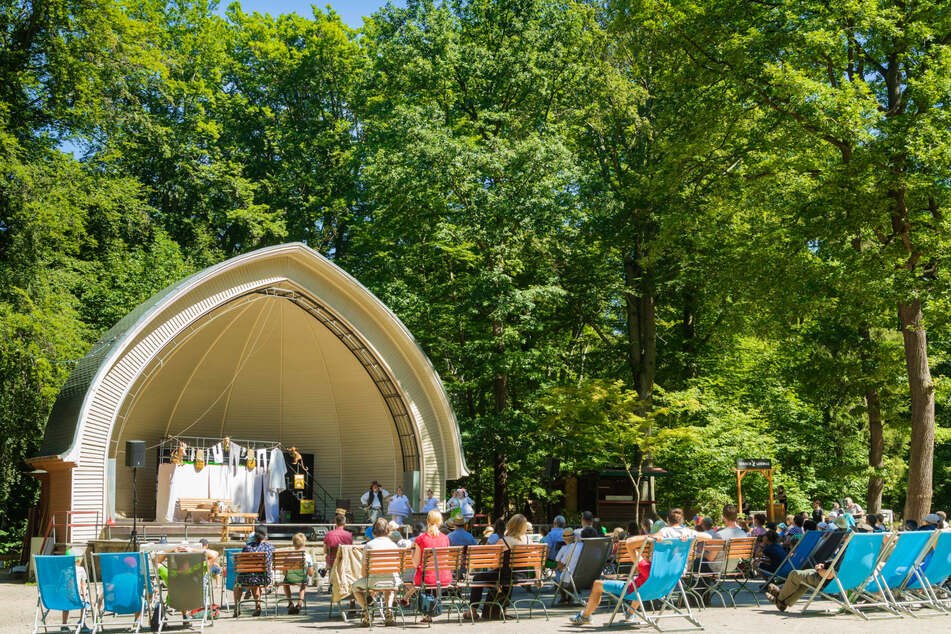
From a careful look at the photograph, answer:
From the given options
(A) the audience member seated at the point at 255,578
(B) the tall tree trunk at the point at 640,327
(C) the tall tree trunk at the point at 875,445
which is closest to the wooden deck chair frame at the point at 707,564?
(A) the audience member seated at the point at 255,578

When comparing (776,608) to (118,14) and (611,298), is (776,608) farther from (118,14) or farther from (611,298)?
(118,14)

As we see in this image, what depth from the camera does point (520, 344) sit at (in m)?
23.5

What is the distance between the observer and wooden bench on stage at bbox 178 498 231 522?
18.2 meters

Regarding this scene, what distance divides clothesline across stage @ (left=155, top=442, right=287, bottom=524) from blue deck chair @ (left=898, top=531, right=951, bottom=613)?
13877 millimetres

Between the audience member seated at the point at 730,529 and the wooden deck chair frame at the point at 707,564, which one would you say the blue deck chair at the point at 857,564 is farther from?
the audience member seated at the point at 730,529

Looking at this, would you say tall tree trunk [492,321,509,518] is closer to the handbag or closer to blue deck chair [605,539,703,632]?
A: the handbag

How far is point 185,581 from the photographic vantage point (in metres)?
8.72

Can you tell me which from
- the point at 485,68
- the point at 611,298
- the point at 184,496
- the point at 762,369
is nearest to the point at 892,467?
the point at 762,369

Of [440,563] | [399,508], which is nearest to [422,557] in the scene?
[440,563]

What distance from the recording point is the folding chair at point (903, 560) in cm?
924

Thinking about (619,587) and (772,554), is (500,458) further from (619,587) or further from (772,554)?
(619,587)

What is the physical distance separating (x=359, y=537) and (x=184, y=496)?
3.95 metres

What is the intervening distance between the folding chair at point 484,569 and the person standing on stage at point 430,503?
28.2ft

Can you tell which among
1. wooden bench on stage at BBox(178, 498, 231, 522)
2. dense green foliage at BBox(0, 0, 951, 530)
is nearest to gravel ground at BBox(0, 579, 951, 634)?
dense green foliage at BBox(0, 0, 951, 530)
